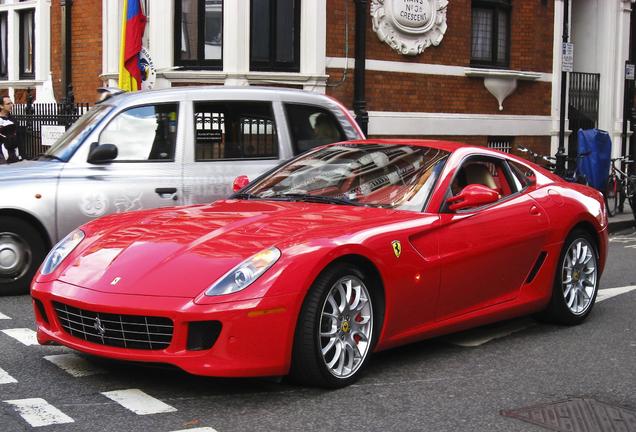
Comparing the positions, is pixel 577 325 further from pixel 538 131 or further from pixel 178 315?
pixel 538 131

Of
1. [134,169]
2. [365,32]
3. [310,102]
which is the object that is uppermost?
[365,32]

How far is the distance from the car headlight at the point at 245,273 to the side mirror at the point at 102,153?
368cm

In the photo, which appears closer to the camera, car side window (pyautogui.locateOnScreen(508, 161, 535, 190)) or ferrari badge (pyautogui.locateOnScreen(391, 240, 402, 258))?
ferrari badge (pyautogui.locateOnScreen(391, 240, 402, 258))

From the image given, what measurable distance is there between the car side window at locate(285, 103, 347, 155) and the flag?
6.89m

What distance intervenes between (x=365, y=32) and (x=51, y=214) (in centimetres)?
959

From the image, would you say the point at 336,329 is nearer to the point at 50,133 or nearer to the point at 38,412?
the point at 38,412

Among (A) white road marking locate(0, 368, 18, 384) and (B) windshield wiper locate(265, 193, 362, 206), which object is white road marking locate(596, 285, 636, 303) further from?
(A) white road marking locate(0, 368, 18, 384)

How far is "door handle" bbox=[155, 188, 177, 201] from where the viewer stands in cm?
866

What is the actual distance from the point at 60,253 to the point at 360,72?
11494 mm

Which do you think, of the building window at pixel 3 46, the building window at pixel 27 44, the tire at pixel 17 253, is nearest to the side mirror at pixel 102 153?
the tire at pixel 17 253

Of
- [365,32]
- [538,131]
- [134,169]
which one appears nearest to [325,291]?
[134,169]

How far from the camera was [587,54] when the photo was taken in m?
22.3

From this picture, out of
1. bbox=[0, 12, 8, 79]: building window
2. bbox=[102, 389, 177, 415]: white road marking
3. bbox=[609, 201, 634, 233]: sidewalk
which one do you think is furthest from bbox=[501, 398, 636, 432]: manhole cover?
bbox=[0, 12, 8, 79]: building window

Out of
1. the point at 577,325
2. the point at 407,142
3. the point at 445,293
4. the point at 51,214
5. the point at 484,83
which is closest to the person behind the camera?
the point at 445,293
